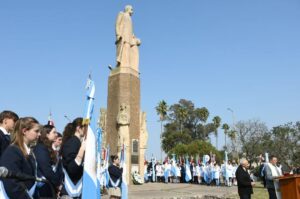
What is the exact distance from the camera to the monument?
2381 cm

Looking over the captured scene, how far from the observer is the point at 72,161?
17.0 feet

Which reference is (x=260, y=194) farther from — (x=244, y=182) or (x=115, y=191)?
(x=115, y=191)

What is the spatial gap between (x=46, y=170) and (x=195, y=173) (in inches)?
1083

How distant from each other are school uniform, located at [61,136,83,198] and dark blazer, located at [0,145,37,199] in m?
0.74

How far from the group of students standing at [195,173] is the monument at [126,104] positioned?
20.2ft

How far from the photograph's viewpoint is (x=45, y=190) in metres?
5.08

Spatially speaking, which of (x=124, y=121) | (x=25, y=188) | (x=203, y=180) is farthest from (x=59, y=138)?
(x=203, y=180)

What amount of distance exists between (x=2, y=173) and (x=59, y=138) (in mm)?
2426

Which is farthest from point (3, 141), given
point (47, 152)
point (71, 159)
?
point (71, 159)

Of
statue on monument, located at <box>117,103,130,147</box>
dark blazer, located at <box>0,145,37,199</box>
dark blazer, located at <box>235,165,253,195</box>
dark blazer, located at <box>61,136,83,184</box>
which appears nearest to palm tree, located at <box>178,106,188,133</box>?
statue on monument, located at <box>117,103,130,147</box>

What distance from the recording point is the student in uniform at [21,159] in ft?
13.3

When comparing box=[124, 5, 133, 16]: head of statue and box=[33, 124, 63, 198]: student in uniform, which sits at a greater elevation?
box=[124, 5, 133, 16]: head of statue

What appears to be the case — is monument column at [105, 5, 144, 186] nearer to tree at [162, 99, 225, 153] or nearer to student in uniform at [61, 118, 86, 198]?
student in uniform at [61, 118, 86, 198]

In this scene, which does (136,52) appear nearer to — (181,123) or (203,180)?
(203,180)
